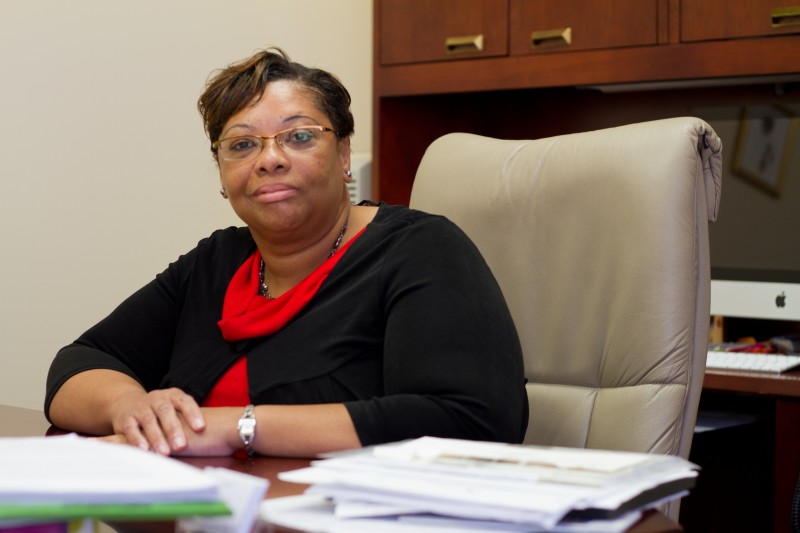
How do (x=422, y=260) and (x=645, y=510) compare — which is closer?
(x=645, y=510)

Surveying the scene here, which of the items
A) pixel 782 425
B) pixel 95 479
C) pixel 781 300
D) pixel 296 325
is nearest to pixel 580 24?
pixel 781 300

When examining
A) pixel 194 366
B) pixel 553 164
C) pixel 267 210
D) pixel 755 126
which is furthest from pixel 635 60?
pixel 194 366

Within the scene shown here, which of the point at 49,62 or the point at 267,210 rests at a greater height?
the point at 49,62

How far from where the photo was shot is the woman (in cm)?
124

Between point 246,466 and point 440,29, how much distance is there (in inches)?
78.2

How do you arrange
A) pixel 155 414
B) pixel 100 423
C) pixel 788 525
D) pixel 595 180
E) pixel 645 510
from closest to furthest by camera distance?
1. pixel 645 510
2. pixel 155 414
3. pixel 100 423
4. pixel 595 180
5. pixel 788 525

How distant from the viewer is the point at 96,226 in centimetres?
253

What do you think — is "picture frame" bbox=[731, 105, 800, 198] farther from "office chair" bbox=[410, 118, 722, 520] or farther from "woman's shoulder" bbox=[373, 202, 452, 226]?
"woman's shoulder" bbox=[373, 202, 452, 226]

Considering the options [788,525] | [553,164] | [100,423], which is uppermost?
[553,164]

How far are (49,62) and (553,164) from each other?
4.45 feet

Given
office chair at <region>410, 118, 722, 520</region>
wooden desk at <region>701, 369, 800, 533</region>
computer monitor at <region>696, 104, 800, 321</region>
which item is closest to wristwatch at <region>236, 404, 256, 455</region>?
office chair at <region>410, 118, 722, 520</region>

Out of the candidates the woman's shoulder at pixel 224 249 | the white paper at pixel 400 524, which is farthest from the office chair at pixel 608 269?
the white paper at pixel 400 524

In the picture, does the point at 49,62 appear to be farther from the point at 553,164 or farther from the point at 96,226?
the point at 553,164

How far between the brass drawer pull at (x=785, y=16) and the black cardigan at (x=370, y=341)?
1.27m
